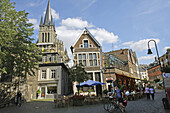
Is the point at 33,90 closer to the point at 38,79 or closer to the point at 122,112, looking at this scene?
the point at 38,79

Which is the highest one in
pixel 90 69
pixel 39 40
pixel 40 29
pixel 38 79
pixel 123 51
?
pixel 40 29

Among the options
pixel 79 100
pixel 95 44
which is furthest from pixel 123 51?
pixel 79 100

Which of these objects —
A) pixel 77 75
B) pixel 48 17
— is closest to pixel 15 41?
pixel 77 75

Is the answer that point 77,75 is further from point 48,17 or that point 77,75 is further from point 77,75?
point 48,17

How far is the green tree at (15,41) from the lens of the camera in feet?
38.8

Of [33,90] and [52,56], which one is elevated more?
[52,56]

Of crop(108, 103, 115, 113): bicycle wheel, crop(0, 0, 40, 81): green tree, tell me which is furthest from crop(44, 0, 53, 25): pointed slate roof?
crop(108, 103, 115, 113): bicycle wheel

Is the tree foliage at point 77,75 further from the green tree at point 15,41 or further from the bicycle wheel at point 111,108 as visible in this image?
the bicycle wheel at point 111,108

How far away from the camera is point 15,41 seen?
12242mm

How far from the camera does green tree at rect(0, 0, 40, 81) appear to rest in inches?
465

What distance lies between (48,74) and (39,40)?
49385 millimetres

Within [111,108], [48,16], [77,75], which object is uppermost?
[48,16]

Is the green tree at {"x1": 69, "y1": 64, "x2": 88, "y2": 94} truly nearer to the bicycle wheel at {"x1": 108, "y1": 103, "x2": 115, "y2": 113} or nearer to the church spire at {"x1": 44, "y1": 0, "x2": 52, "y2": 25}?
the bicycle wheel at {"x1": 108, "y1": 103, "x2": 115, "y2": 113}

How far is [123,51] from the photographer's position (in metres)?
40.8
